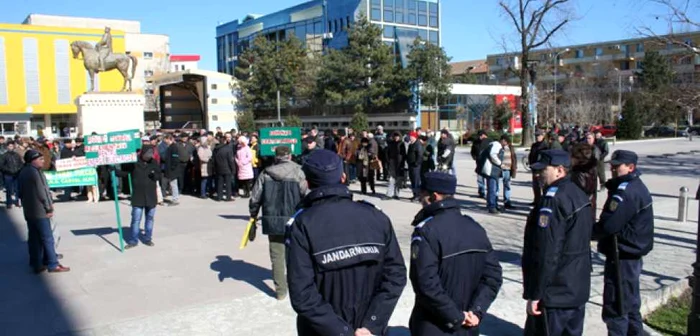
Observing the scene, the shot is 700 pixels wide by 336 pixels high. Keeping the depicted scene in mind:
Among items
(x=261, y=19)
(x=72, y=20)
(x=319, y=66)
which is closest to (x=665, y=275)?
(x=319, y=66)

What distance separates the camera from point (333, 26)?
66.4 m

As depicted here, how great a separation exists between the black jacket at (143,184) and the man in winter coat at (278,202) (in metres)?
3.08

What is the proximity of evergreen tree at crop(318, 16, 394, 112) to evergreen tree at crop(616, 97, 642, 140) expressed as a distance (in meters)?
19.1

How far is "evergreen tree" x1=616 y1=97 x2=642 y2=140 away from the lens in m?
46.0

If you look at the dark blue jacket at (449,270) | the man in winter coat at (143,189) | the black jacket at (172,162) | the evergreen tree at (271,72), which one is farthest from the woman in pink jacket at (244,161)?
the evergreen tree at (271,72)

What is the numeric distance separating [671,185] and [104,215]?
1597 cm

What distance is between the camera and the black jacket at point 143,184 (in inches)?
369

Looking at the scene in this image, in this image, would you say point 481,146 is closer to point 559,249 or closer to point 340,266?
point 559,249

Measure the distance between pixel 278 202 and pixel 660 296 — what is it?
454 cm

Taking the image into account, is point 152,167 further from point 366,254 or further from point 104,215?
point 366,254

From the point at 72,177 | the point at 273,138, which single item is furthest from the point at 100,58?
the point at 273,138

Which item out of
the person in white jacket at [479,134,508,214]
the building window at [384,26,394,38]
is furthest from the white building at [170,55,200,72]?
the person in white jacket at [479,134,508,214]

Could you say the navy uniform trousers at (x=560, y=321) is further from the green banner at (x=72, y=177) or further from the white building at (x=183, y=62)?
the white building at (x=183, y=62)

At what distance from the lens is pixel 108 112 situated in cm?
2794
